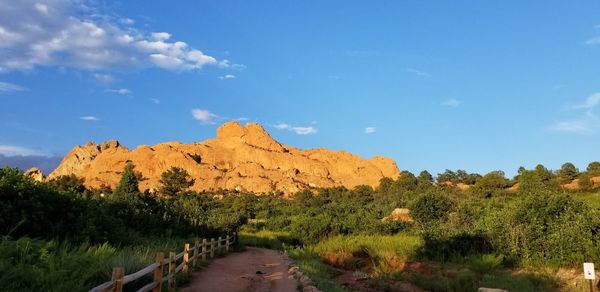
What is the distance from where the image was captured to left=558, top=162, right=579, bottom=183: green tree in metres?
70.5

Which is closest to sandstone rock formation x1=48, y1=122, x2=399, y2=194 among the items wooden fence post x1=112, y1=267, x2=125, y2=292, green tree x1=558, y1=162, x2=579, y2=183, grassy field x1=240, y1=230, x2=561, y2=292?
green tree x1=558, y1=162, x2=579, y2=183

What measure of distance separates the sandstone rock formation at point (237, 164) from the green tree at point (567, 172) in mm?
68115

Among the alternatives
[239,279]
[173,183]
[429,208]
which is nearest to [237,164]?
[173,183]

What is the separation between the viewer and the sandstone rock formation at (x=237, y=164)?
137 m

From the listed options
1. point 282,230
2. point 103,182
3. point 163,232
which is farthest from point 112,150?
point 163,232

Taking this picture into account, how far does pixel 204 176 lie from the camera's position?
144 m

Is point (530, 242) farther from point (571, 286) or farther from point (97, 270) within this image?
point (97, 270)

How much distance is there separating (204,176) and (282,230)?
3961 inches

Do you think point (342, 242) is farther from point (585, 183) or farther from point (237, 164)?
point (237, 164)

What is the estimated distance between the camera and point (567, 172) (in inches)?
3081

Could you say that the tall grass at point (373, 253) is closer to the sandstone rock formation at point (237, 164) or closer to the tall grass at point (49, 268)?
the tall grass at point (49, 268)

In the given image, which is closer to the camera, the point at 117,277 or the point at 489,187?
the point at 117,277

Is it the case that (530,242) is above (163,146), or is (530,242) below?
below

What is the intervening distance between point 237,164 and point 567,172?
102531 mm
